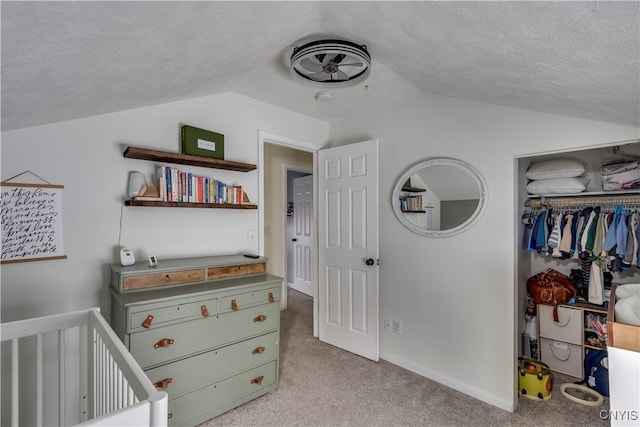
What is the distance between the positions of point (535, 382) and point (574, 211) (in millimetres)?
1455

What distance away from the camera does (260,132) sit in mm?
2754

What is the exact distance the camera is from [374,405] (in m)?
2.15

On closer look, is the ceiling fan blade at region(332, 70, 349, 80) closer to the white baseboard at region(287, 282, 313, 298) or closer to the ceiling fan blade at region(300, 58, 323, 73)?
the ceiling fan blade at region(300, 58, 323, 73)

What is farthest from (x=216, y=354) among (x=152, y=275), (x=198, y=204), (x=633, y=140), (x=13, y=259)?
(x=633, y=140)

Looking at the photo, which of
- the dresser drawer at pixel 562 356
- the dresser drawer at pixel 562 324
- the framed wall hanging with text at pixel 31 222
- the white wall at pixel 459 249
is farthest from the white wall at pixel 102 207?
the dresser drawer at pixel 562 356

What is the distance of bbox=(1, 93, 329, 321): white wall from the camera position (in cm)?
173

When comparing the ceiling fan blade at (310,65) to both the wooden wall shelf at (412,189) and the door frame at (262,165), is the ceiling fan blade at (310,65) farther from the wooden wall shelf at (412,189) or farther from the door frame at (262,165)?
the wooden wall shelf at (412,189)

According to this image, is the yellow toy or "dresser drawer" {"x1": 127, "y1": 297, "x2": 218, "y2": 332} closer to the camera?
"dresser drawer" {"x1": 127, "y1": 297, "x2": 218, "y2": 332}

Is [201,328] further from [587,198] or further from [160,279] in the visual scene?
[587,198]

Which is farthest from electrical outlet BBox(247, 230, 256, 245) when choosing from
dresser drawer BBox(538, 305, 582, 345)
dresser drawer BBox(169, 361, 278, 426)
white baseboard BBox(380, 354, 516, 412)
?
dresser drawer BBox(538, 305, 582, 345)

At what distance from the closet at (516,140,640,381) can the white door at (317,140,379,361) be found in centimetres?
119

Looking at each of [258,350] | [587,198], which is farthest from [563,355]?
[258,350]

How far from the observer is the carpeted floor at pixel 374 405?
199 centimetres

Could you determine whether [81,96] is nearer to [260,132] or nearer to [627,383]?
[260,132]
